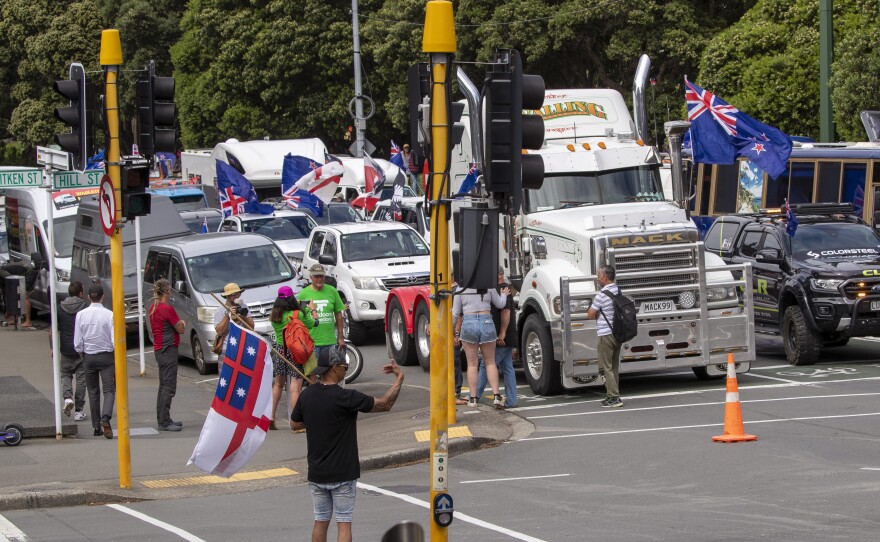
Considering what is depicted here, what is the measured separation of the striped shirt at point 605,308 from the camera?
1577 centimetres

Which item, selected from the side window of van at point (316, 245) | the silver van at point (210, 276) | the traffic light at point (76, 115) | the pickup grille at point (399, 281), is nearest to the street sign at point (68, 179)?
the traffic light at point (76, 115)

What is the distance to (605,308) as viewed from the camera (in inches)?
622

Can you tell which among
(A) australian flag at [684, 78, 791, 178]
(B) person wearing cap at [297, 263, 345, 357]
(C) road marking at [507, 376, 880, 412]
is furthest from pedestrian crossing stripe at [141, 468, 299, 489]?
(A) australian flag at [684, 78, 791, 178]

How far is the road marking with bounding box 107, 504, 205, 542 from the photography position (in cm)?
1060

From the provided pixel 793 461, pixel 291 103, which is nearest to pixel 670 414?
pixel 793 461

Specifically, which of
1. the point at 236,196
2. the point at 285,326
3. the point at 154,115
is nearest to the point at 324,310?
the point at 285,326

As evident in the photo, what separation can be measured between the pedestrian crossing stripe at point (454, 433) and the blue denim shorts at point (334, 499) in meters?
5.70

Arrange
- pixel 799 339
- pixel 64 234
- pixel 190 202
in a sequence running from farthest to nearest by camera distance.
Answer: pixel 190 202
pixel 64 234
pixel 799 339

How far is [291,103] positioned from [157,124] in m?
41.9

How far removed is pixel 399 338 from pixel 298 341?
20.2 ft

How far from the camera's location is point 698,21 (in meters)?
41.0

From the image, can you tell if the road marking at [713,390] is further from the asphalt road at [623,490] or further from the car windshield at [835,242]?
the car windshield at [835,242]

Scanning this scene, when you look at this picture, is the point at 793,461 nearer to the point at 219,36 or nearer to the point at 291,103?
the point at 291,103

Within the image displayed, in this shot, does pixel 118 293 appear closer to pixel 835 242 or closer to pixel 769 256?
pixel 769 256
